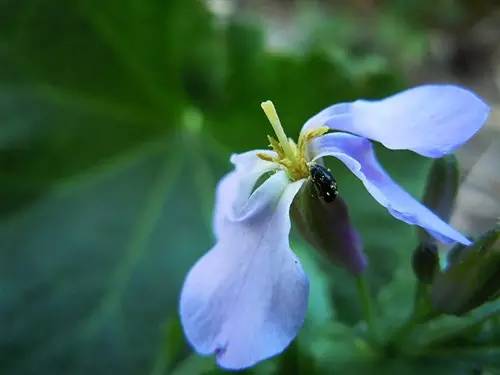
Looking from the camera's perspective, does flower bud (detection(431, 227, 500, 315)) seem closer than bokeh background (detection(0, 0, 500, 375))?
Yes

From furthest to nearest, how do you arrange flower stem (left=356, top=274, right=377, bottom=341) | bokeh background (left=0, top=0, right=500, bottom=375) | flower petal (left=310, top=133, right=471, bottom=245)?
bokeh background (left=0, top=0, right=500, bottom=375)
flower stem (left=356, top=274, right=377, bottom=341)
flower petal (left=310, top=133, right=471, bottom=245)

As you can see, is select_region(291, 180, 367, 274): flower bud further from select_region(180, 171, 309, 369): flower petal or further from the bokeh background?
the bokeh background

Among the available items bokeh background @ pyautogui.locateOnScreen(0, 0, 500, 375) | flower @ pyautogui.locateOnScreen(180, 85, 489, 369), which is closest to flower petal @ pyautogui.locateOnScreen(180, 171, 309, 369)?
flower @ pyautogui.locateOnScreen(180, 85, 489, 369)

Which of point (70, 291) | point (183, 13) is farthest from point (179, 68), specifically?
point (70, 291)

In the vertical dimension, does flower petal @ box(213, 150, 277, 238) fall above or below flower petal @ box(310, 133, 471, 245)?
above

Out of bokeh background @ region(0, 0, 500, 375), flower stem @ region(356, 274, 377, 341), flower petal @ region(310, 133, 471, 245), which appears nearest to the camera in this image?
flower petal @ region(310, 133, 471, 245)

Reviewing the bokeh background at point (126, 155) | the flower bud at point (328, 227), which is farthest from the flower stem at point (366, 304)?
the bokeh background at point (126, 155)
